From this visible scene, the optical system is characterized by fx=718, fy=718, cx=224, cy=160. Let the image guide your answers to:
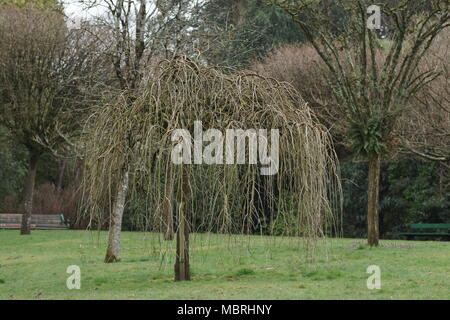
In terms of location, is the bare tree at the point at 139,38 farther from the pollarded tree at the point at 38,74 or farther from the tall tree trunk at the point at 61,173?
the tall tree trunk at the point at 61,173

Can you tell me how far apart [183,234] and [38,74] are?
14.9 m

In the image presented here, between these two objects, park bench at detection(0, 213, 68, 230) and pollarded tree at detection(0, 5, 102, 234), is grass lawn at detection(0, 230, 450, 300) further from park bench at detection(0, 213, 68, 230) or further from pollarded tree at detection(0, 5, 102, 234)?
park bench at detection(0, 213, 68, 230)

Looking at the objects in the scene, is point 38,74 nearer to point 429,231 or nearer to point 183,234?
point 429,231

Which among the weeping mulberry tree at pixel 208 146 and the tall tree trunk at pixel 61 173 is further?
the tall tree trunk at pixel 61 173

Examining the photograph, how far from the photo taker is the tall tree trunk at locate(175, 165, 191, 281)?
959 cm

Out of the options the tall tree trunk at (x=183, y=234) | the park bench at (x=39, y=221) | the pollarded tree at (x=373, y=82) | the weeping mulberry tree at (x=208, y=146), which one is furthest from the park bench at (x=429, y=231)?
the park bench at (x=39, y=221)

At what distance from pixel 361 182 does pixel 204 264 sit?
42.4 ft

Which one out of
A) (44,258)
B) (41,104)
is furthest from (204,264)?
(41,104)

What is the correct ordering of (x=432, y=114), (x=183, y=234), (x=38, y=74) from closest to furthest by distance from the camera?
(x=183, y=234) < (x=432, y=114) < (x=38, y=74)

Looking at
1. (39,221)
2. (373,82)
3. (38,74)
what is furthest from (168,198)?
(39,221)

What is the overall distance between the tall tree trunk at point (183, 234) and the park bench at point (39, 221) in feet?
63.0

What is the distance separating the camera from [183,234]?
9.79 meters

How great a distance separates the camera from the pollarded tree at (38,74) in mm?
22938

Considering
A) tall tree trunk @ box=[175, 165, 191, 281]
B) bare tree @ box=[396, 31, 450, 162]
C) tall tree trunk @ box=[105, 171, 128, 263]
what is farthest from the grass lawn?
bare tree @ box=[396, 31, 450, 162]
